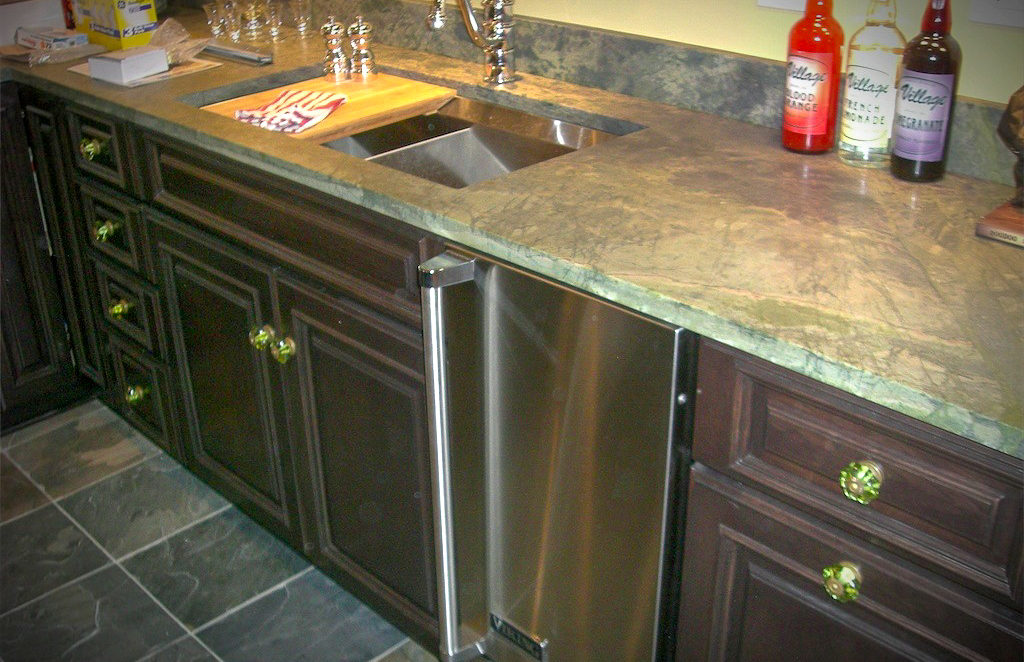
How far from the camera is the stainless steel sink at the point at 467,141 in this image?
5.78ft

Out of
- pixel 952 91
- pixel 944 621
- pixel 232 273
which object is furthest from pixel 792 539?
pixel 232 273

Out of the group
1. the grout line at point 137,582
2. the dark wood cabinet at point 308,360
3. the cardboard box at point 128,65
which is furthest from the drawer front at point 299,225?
the grout line at point 137,582

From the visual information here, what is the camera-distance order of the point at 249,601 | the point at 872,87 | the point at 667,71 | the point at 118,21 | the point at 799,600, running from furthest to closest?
the point at 118,21, the point at 249,601, the point at 667,71, the point at 872,87, the point at 799,600

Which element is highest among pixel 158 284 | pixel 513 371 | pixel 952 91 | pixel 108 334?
pixel 952 91

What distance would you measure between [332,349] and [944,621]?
96 centimetres

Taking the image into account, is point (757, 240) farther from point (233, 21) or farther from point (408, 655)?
point (233, 21)

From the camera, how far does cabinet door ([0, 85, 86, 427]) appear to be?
2.21m

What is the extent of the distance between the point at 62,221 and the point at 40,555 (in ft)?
2.27

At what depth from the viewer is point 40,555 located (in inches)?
81.9

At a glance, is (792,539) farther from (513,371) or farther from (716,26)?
(716,26)

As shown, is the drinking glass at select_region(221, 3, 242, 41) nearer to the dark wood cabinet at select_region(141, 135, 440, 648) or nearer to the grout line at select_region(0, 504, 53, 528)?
the dark wood cabinet at select_region(141, 135, 440, 648)

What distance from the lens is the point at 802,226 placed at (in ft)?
4.20

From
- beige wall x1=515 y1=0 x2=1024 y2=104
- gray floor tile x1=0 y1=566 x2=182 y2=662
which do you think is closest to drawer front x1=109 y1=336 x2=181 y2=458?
gray floor tile x1=0 y1=566 x2=182 y2=662

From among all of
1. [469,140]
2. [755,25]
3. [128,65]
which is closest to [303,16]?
[128,65]
